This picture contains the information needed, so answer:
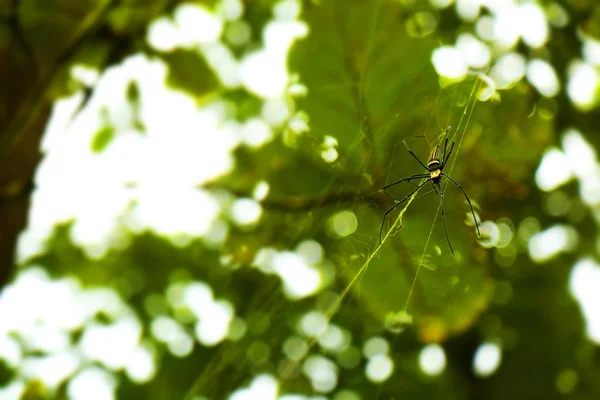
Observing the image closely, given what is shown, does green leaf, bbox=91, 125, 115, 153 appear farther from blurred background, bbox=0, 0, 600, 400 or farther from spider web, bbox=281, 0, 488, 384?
spider web, bbox=281, 0, 488, 384

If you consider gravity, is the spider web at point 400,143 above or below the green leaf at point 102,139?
above

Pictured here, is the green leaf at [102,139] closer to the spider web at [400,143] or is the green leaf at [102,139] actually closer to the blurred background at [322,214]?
the blurred background at [322,214]

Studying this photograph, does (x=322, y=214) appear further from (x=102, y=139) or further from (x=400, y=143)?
(x=102, y=139)

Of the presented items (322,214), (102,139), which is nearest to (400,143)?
(322,214)

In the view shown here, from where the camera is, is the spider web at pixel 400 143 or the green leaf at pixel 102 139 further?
the green leaf at pixel 102 139

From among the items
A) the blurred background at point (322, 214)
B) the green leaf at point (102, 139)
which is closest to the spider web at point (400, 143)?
the blurred background at point (322, 214)

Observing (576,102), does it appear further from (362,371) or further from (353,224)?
(353,224)

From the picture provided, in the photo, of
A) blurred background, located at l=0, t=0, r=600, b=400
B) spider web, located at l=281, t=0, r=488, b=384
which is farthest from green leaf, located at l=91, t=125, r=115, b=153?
spider web, located at l=281, t=0, r=488, b=384

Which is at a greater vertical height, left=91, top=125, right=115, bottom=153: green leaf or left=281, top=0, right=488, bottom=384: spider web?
left=281, top=0, right=488, bottom=384: spider web

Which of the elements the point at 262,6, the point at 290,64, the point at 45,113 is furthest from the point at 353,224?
the point at 262,6

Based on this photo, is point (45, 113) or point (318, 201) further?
point (45, 113)

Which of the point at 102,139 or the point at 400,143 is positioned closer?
the point at 400,143
